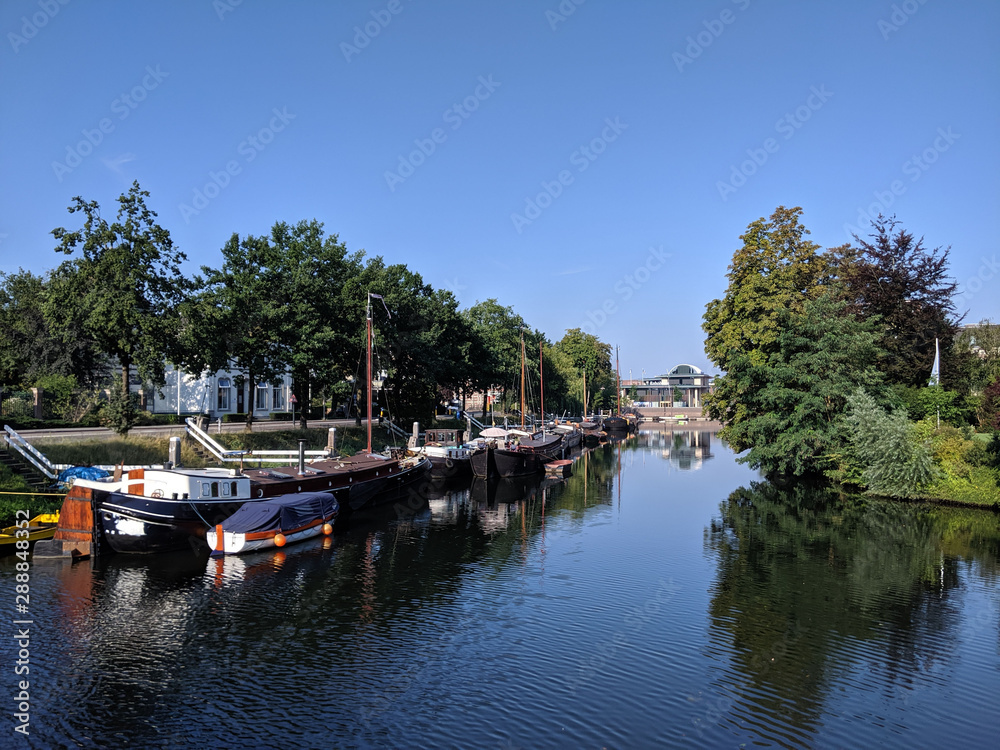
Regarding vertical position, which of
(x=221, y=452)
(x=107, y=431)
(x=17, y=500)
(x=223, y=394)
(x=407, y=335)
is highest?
(x=407, y=335)

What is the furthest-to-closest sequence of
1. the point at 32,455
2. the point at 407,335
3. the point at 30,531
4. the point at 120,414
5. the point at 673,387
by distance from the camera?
the point at 673,387 → the point at 407,335 → the point at 120,414 → the point at 32,455 → the point at 30,531

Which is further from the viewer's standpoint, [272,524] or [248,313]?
[248,313]

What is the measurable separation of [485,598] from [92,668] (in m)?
10.8

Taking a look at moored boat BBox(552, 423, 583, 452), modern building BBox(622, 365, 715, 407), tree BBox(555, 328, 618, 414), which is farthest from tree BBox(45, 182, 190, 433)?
modern building BBox(622, 365, 715, 407)

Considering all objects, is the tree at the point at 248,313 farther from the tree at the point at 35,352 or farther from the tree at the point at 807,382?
the tree at the point at 807,382

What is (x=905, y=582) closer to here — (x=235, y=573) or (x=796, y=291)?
(x=235, y=573)

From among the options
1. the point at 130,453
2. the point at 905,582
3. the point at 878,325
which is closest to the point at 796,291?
the point at 878,325

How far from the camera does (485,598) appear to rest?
22.0 m

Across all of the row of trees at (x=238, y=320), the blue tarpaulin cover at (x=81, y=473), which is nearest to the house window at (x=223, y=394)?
the row of trees at (x=238, y=320)

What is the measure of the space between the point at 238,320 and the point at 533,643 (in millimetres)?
34404

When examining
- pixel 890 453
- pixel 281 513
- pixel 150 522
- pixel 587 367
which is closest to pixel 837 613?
pixel 281 513

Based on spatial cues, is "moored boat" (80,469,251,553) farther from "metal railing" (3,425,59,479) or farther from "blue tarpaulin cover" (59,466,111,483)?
"metal railing" (3,425,59,479)

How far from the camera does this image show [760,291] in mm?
51312

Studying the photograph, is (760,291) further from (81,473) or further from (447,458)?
(81,473)
